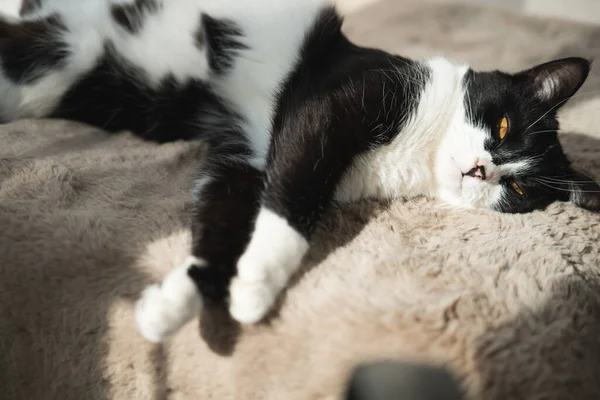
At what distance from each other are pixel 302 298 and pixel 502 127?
607 millimetres

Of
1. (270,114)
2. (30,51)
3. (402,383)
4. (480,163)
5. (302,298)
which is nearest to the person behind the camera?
(402,383)

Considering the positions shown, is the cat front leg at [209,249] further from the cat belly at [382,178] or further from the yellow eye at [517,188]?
the yellow eye at [517,188]

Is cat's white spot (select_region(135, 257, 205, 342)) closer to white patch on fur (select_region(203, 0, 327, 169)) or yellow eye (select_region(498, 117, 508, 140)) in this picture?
white patch on fur (select_region(203, 0, 327, 169))

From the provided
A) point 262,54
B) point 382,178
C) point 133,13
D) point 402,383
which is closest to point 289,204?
point 382,178

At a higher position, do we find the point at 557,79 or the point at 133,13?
the point at 557,79

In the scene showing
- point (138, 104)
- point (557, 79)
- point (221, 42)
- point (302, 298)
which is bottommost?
point (138, 104)

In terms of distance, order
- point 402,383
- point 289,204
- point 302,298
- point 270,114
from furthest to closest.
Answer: point 270,114 < point 289,204 < point 302,298 < point 402,383

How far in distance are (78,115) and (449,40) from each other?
1.55 meters

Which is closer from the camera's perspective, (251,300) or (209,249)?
(251,300)

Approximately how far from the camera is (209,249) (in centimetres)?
82

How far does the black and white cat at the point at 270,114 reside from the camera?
32.5 inches

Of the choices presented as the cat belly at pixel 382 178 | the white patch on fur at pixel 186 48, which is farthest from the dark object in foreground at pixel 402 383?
the white patch on fur at pixel 186 48

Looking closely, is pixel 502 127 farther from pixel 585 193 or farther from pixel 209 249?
pixel 209 249

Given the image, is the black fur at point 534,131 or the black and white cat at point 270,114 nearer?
the black and white cat at point 270,114
